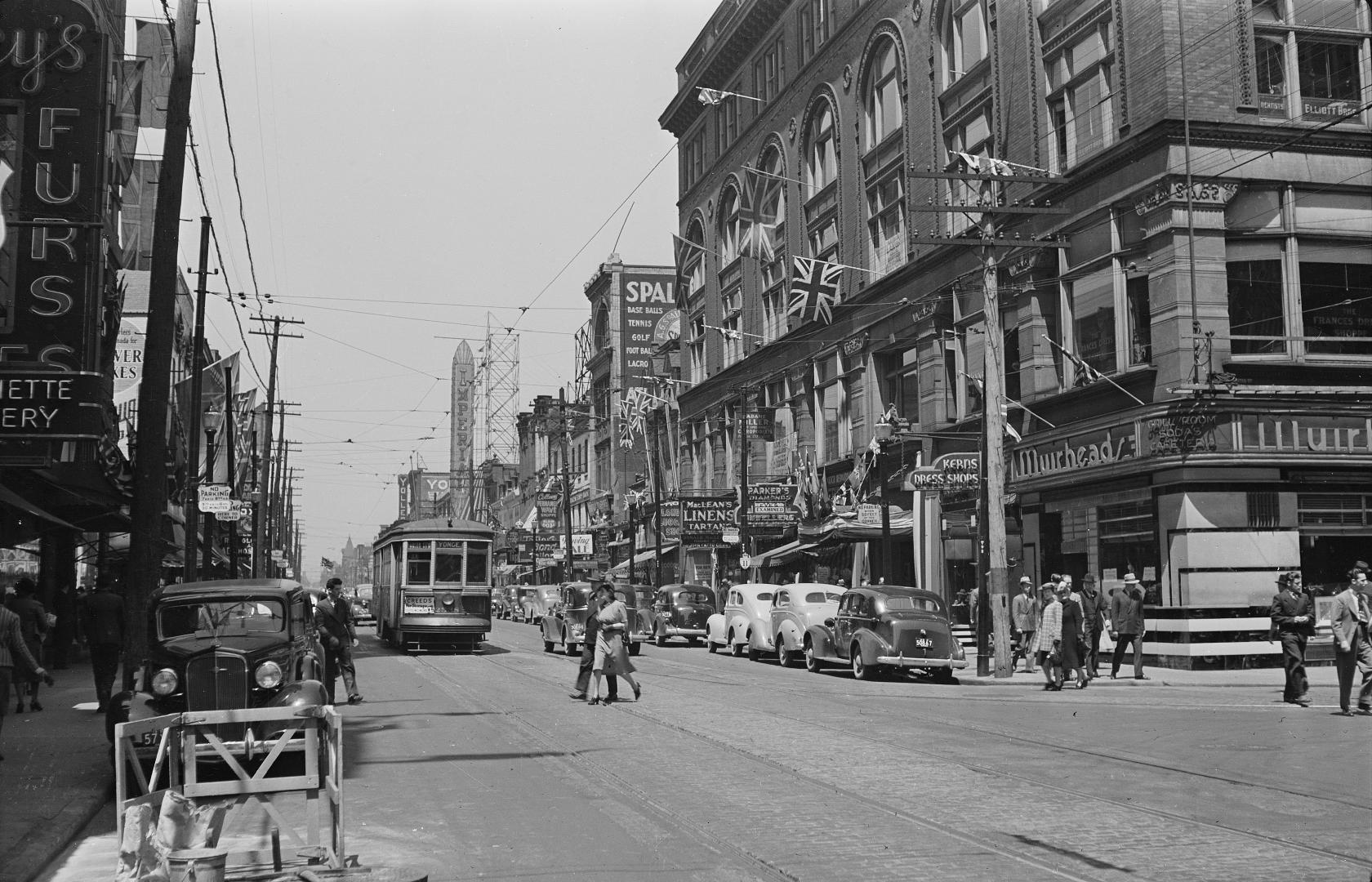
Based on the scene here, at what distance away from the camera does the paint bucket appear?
7277 millimetres

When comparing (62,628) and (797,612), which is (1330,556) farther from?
(62,628)

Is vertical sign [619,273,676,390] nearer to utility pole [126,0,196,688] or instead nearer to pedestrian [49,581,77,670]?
pedestrian [49,581,77,670]

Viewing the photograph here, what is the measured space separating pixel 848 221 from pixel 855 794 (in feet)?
115

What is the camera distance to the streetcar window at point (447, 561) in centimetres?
3291

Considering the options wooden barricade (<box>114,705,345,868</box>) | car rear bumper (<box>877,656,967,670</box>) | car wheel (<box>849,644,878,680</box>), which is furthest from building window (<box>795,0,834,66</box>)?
wooden barricade (<box>114,705,345,868</box>)

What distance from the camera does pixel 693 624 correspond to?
39.6 m

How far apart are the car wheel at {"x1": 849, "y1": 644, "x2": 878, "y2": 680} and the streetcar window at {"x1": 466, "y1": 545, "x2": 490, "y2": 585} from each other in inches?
442

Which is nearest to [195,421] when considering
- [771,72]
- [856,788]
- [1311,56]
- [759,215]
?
[856,788]

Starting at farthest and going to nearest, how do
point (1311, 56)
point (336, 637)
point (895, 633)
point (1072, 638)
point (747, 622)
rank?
point (747, 622), point (1311, 56), point (895, 633), point (1072, 638), point (336, 637)

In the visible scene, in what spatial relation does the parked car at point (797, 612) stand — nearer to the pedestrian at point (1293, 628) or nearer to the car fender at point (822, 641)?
Answer: the car fender at point (822, 641)

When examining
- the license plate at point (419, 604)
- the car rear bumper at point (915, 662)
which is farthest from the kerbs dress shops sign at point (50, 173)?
the car rear bumper at point (915, 662)

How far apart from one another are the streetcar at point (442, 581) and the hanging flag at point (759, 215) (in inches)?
794

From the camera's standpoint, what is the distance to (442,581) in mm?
33031

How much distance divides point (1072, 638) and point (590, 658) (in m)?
8.83
